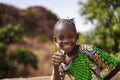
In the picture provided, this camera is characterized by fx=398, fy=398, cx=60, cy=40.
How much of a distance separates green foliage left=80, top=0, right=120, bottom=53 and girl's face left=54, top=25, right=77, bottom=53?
9641mm

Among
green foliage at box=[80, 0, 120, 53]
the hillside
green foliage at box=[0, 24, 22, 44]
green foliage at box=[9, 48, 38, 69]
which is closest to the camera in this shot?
green foliage at box=[80, 0, 120, 53]

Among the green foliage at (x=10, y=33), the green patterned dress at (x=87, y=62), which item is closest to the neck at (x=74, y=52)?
the green patterned dress at (x=87, y=62)

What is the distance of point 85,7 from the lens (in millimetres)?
15000

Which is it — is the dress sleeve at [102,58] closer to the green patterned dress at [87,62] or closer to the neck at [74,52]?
the green patterned dress at [87,62]

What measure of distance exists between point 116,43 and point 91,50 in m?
10.6

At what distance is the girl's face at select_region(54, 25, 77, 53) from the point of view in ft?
10.8

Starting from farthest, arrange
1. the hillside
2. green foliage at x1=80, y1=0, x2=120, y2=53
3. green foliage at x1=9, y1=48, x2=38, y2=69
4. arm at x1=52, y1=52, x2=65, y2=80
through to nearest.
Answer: the hillside
green foliage at x1=9, y1=48, x2=38, y2=69
green foliage at x1=80, y1=0, x2=120, y2=53
arm at x1=52, y1=52, x2=65, y2=80

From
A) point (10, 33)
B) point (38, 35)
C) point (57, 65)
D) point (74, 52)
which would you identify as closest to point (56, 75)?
point (57, 65)

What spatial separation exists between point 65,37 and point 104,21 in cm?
1121

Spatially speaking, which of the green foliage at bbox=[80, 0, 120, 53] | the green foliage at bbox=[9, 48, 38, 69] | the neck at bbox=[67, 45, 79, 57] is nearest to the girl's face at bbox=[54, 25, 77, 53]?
the neck at bbox=[67, 45, 79, 57]

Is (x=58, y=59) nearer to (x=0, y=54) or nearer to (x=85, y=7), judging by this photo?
(x=85, y=7)

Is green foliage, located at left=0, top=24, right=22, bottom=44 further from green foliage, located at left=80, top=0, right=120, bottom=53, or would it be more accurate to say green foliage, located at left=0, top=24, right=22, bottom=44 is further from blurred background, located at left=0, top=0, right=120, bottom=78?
green foliage, located at left=80, top=0, right=120, bottom=53

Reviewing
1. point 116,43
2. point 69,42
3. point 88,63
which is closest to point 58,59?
point 69,42

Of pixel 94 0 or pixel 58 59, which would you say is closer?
pixel 58 59
